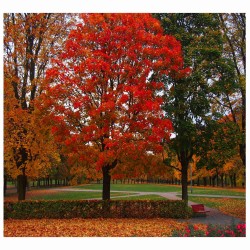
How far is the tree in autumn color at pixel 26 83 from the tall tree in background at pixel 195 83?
6377 mm

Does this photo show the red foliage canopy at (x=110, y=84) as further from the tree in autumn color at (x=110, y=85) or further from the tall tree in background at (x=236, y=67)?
the tall tree in background at (x=236, y=67)

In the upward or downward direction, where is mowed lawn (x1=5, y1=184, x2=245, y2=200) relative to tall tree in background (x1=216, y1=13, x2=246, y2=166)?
downward

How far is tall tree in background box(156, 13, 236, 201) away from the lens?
15633 millimetres

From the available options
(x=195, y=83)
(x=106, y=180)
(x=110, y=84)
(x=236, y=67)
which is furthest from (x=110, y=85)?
(x=236, y=67)

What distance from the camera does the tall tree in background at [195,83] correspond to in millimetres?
15633

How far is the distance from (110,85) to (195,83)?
448cm

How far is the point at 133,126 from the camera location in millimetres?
13562

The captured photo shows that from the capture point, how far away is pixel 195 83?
15.7m

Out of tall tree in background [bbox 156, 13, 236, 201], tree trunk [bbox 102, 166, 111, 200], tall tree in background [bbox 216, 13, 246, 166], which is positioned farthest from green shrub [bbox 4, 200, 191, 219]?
tall tree in background [bbox 216, 13, 246, 166]

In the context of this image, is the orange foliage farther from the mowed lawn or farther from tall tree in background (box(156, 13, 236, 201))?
the mowed lawn

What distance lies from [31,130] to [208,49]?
987 cm

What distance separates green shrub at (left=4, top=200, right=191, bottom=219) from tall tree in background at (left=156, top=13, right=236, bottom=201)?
3328 mm

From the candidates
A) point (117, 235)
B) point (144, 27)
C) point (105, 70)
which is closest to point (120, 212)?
point (117, 235)

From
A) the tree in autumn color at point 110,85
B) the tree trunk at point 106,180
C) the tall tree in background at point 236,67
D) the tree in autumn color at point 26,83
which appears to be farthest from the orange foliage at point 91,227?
the tall tree in background at point 236,67
